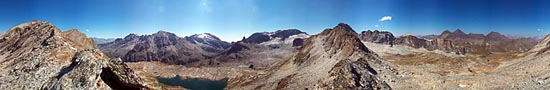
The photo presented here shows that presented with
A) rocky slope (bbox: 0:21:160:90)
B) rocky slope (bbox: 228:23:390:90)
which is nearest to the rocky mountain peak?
rocky slope (bbox: 228:23:390:90)

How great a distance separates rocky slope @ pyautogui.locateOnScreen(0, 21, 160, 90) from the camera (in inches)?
1555

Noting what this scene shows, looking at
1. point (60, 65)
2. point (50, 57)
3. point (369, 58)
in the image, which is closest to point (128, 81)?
point (60, 65)

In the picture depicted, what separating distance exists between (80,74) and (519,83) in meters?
75.1

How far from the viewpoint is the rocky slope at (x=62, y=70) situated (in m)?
39.5

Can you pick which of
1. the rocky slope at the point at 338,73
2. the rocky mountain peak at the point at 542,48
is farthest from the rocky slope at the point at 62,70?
the rocky mountain peak at the point at 542,48

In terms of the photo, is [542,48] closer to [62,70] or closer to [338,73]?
[338,73]

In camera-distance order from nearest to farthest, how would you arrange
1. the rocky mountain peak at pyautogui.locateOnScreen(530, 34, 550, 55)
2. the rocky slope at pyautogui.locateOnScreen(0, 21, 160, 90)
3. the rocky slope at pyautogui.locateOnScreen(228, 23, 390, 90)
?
the rocky slope at pyautogui.locateOnScreen(0, 21, 160, 90) → the rocky slope at pyautogui.locateOnScreen(228, 23, 390, 90) → the rocky mountain peak at pyautogui.locateOnScreen(530, 34, 550, 55)

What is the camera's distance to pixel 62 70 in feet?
166

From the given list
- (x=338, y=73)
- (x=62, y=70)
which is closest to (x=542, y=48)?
(x=338, y=73)

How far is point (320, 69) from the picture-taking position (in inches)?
6457

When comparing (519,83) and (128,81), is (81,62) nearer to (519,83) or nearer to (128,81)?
(128,81)

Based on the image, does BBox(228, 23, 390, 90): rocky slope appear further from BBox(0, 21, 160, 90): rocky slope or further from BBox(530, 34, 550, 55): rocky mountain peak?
BBox(0, 21, 160, 90): rocky slope

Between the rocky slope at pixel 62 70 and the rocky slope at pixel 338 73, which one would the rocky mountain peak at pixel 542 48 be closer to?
the rocky slope at pixel 338 73

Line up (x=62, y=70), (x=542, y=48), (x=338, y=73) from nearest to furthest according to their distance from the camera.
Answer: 1. (x=62, y=70)
2. (x=338, y=73)
3. (x=542, y=48)
